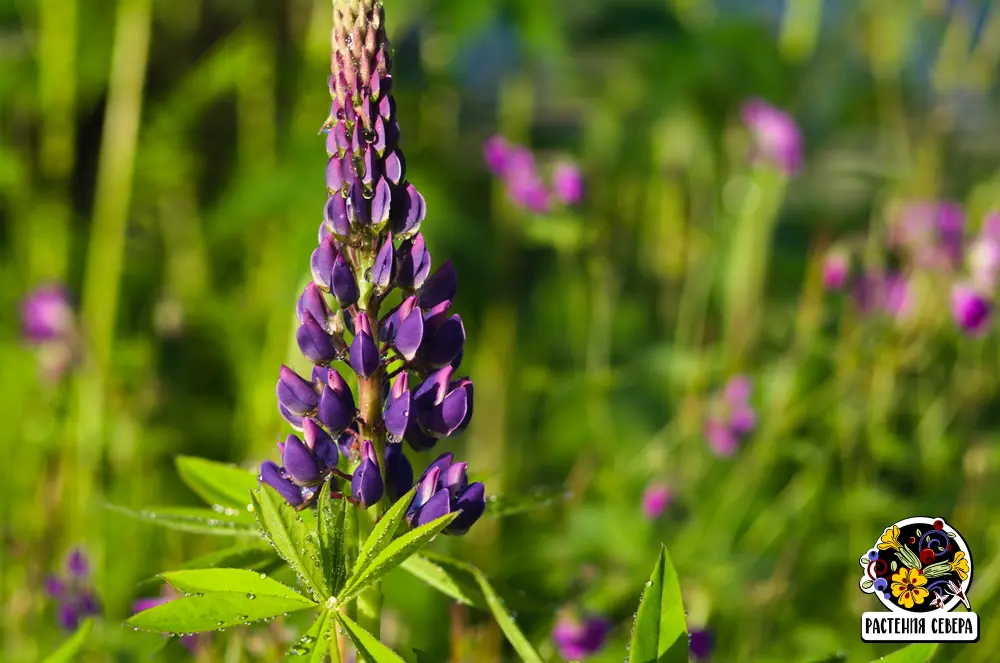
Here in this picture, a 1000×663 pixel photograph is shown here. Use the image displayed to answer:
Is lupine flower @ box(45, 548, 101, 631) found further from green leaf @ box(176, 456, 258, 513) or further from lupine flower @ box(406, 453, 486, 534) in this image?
lupine flower @ box(406, 453, 486, 534)

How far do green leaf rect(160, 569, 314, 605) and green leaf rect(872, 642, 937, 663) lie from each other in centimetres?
39

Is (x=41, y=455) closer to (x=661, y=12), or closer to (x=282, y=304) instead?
(x=282, y=304)

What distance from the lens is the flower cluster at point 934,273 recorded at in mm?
1514

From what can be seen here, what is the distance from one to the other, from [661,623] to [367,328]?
0.29 m

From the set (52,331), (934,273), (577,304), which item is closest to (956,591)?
(934,273)

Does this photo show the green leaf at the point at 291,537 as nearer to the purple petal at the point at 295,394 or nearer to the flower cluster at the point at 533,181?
the purple petal at the point at 295,394

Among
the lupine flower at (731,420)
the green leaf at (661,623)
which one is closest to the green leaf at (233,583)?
the green leaf at (661,623)

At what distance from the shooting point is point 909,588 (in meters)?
0.93

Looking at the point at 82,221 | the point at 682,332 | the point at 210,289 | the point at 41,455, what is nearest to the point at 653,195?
the point at 682,332

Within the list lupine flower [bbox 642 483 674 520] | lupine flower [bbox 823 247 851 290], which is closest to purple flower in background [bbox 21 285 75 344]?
lupine flower [bbox 642 483 674 520]

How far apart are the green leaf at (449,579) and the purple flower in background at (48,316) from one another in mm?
1344

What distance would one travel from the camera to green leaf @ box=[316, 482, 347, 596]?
61cm

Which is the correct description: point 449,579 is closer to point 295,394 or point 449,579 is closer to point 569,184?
point 295,394

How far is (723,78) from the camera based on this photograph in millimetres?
2166
